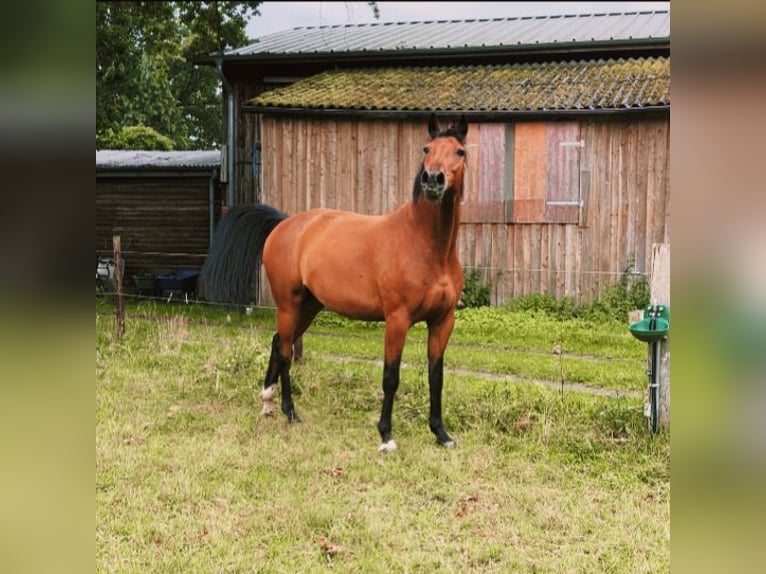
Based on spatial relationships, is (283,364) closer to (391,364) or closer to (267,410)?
(267,410)

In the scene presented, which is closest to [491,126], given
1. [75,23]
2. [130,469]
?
[130,469]

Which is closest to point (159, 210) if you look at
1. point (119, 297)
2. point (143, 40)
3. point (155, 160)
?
point (155, 160)

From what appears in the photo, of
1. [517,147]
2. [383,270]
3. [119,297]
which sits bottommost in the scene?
[119,297]

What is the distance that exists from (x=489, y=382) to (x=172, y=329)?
390cm

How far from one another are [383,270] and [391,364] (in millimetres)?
674

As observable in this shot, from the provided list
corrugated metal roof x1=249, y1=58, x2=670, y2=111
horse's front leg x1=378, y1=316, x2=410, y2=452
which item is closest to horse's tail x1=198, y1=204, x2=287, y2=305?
horse's front leg x1=378, y1=316, x2=410, y2=452

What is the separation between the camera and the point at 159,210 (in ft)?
49.1

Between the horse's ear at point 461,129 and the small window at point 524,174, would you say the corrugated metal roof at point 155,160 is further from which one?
the horse's ear at point 461,129

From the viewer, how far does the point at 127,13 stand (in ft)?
38.6

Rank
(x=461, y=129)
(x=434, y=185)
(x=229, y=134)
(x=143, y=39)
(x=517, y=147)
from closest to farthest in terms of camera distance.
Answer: (x=434, y=185) < (x=461, y=129) < (x=517, y=147) < (x=229, y=134) < (x=143, y=39)

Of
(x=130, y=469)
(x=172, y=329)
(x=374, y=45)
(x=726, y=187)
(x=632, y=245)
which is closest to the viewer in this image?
(x=726, y=187)

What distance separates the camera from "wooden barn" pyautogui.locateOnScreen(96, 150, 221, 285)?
14.7 meters

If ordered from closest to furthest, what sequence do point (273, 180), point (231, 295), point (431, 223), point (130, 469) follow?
point (130, 469) → point (431, 223) → point (231, 295) → point (273, 180)

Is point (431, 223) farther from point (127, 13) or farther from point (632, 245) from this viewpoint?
point (127, 13)
